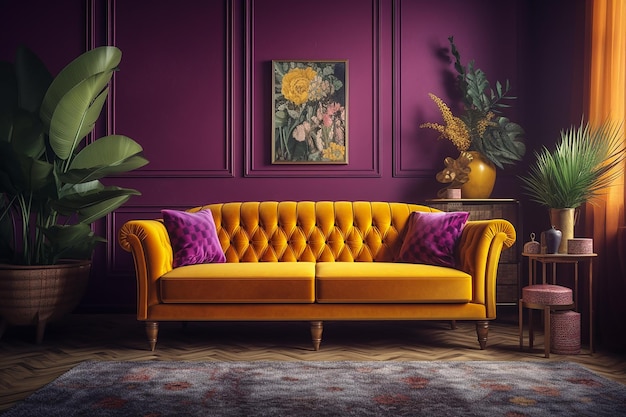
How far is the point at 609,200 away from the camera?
314 centimetres

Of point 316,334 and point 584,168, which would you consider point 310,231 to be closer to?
point 316,334

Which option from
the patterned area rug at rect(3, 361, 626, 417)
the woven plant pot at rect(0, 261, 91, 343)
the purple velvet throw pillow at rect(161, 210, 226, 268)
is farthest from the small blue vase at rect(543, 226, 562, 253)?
the woven plant pot at rect(0, 261, 91, 343)

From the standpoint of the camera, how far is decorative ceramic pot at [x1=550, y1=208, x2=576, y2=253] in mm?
3049

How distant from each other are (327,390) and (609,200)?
1953 mm

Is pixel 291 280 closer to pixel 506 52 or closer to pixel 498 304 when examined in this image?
pixel 498 304

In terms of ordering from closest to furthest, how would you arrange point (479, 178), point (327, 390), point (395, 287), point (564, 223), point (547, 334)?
Answer: point (327, 390)
point (547, 334)
point (395, 287)
point (564, 223)
point (479, 178)

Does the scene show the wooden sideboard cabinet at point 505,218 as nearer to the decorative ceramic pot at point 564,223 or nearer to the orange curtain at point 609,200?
the orange curtain at point 609,200

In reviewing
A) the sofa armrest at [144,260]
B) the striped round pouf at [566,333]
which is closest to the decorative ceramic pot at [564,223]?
the striped round pouf at [566,333]

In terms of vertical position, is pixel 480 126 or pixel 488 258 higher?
pixel 480 126

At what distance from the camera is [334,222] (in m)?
3.65

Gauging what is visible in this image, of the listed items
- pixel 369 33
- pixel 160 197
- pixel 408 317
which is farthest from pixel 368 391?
pixel 369 33

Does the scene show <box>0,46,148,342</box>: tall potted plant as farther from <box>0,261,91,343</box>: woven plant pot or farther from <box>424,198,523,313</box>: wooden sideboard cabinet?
<box>424,198,523,313</box>: wooden sideboard cabinet

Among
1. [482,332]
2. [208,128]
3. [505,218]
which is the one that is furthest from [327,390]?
[208,128]

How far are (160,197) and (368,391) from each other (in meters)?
2.46
